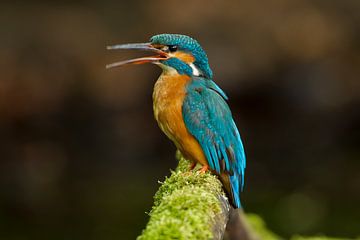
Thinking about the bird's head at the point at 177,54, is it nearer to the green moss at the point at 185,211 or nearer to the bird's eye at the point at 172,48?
the bird's eye at the point at 172,48

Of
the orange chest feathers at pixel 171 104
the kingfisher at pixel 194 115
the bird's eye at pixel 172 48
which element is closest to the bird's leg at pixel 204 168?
the kingfisher at pixel 194 115

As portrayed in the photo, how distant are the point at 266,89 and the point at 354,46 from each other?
1491mm

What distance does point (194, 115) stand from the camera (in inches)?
141

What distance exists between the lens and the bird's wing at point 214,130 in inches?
141

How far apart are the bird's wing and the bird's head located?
→ 0.14 meters

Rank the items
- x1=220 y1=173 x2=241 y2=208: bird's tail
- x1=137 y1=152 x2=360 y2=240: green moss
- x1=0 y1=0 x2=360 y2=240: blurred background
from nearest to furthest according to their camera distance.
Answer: x1=137 y1=152 x2=360 y2=240: green moss → x1=220 y1=173 x2=241 y2=208: bird's tail → x1=0 y1=0 x2=360 y2=240: blurred background

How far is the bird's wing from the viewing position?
3.57 m

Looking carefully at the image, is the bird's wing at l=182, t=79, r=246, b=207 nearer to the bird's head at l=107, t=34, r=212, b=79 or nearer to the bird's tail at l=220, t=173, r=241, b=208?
the bird's tail at l=220, t=173, r=241, b=208

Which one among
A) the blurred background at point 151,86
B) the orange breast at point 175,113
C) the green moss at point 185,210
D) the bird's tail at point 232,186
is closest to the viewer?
the green moss at point 185,210

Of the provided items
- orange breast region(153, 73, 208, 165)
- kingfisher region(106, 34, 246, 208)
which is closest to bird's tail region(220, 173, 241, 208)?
kingfisher region(106, 34, 246, 208)

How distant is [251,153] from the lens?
10258mm

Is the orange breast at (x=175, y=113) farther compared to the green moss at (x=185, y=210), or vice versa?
the orange breast at (x=175, y=113)

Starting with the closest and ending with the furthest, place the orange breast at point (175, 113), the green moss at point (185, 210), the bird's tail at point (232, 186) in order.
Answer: the green moss at point (185, 210) → the bird's tail at point (232, 186) → the orange breast at point (175, 113)

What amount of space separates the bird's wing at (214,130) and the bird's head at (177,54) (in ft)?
0.47
